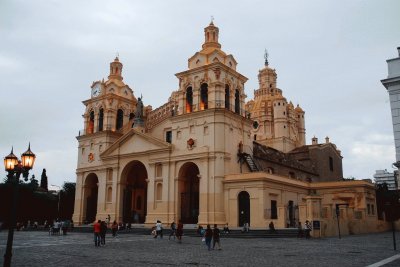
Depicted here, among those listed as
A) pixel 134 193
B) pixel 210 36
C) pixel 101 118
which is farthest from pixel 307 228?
pixel 101 118

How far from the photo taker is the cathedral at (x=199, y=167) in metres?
38.3

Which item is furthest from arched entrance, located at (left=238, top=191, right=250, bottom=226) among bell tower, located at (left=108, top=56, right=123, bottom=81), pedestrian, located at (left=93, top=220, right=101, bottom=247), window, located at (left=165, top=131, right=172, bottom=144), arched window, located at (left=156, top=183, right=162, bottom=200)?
bell tower, located at (left=108, top=56, right=123, bottom=81)

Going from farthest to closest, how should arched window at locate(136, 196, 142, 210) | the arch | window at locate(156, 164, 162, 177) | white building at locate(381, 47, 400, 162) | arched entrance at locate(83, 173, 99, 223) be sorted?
the arch → arched entrance at locate(83, 173, 99, 223) → arched window at locate(136, 196, 142, 210) → window at locate(156, 164, 162, 177) → white building at locate(381, 47, 400, 162)

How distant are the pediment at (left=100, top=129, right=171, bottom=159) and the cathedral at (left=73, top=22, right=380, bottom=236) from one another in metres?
0.12

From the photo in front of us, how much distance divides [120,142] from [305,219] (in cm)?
2572

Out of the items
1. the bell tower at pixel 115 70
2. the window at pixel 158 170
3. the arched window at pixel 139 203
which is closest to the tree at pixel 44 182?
the bell tower at pixel 115 70

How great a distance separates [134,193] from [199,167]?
575 inches

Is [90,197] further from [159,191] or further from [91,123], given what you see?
[159,191]

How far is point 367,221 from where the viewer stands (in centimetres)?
3984

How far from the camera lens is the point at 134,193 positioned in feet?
170

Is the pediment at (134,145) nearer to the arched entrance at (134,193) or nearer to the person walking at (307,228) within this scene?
the arched entrance at (134,193)

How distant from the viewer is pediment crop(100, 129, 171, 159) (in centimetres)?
4450

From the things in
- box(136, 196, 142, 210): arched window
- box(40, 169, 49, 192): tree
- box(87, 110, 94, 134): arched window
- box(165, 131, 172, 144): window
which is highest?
box(87, 110, 94, 134): arched window

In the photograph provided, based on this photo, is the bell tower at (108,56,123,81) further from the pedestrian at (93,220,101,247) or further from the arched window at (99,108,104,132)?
the pedestrian at (93,220,101,247)
